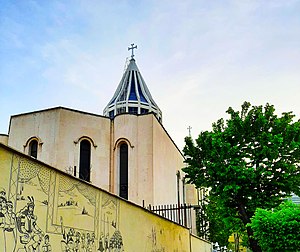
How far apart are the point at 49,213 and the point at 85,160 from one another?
14006 mm

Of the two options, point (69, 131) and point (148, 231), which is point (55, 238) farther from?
point (69, 131)

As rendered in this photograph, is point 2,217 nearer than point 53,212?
Yes

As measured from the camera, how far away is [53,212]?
20.7 feet

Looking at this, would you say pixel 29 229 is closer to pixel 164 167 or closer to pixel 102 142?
pixel 102 142

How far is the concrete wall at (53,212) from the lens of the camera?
535cm

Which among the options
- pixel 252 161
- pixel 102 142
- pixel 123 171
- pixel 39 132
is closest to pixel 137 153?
pixel 123 171

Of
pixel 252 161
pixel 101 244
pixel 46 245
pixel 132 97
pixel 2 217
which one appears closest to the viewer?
→ pixel 2 217

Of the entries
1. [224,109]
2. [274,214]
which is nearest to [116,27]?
[274,214]

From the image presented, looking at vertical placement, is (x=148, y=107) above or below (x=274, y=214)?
above

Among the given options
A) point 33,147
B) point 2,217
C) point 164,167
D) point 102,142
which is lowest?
point 2,217

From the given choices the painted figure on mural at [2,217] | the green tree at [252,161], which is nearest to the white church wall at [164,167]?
the green tree at [252,161]

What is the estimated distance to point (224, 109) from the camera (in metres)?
20.8

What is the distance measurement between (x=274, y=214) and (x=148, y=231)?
4.20m

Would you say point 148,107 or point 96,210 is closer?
point 96,210
